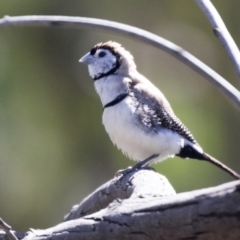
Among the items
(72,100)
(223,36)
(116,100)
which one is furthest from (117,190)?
(72,100)

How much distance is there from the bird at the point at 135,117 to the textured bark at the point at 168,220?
1496 millimetres

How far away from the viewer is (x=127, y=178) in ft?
10.5

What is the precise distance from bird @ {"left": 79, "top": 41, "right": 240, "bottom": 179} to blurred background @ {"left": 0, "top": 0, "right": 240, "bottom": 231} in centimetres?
361

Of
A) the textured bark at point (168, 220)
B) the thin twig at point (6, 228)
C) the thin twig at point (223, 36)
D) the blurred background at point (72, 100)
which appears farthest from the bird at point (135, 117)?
the blurred background at point (72, 100)

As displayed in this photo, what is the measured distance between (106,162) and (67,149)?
0.47 meters

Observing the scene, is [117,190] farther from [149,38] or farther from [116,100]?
[149,38]

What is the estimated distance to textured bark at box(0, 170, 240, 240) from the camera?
5.60 feet

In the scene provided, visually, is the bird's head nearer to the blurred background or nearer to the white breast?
the white breast

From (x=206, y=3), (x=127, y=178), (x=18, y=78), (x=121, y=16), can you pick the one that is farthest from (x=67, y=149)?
(x=206, y=3)

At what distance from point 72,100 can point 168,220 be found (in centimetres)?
631

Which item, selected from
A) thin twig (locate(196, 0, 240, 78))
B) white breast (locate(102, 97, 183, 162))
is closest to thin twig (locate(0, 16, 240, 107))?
thin twig (locate(196, 0, 240, 78))

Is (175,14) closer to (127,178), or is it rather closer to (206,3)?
(127,178)

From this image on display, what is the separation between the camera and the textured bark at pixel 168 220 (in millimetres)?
1708

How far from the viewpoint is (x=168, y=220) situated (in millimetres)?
1838
